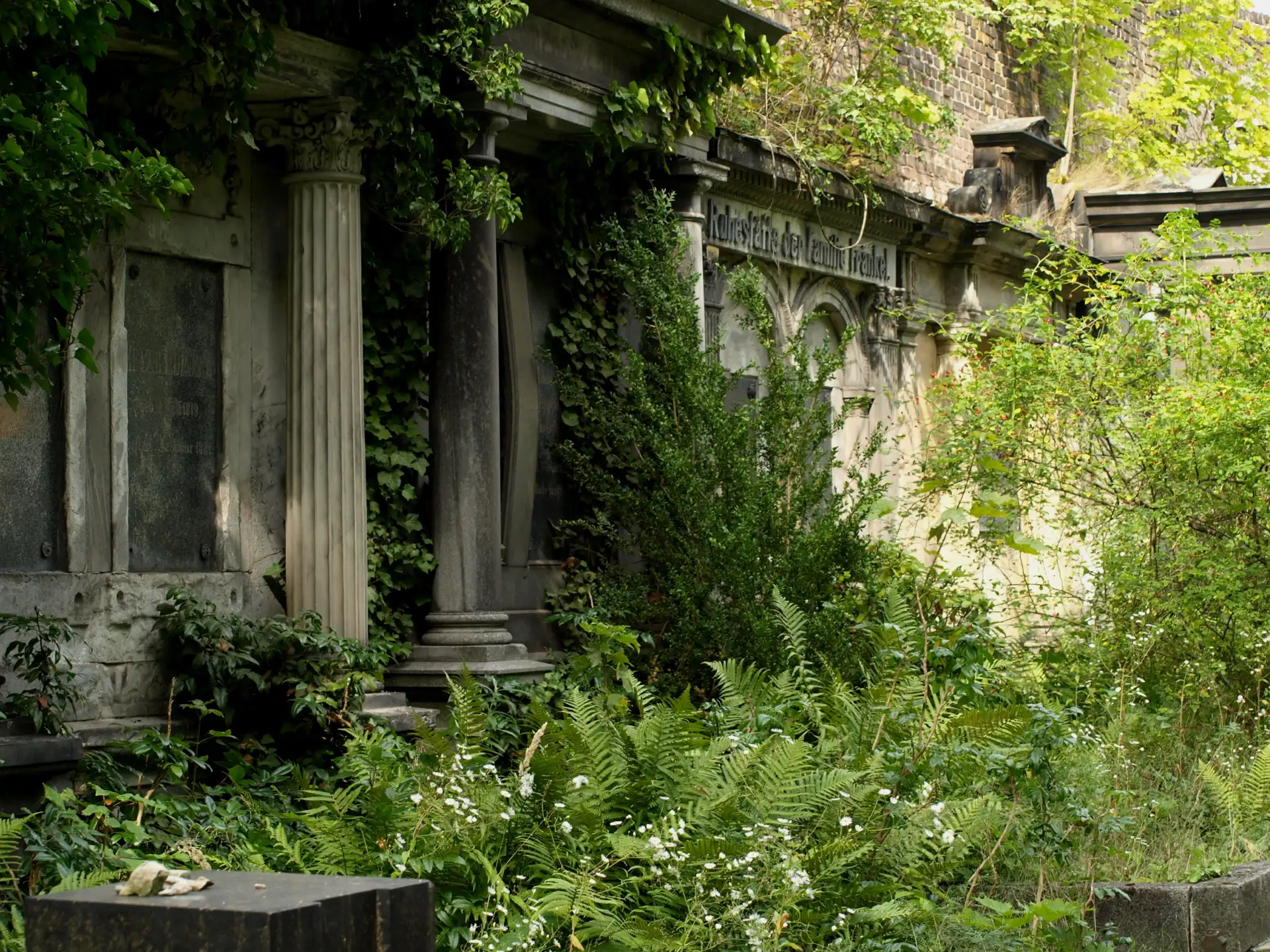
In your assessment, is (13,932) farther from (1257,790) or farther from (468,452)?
(1257,790)

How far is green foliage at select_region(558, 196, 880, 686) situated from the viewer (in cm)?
950

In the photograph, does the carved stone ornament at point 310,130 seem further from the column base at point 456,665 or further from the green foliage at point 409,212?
the column base at point 456,665

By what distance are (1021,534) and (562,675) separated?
4539 millimetres

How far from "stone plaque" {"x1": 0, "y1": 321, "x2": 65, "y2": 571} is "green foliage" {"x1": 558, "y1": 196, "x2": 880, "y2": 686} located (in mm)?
3489

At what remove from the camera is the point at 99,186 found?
Answer: 6.05m

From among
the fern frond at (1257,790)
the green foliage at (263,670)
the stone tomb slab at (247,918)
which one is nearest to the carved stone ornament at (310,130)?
the green foliage at (263,670)

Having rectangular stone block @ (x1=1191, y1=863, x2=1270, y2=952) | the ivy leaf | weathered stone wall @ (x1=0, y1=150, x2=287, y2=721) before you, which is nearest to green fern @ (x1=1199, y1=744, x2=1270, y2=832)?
rectangular stone block @ (x1=1191, y1=863, x2=1270, y2=952)

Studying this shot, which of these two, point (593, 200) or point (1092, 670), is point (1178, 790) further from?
point (593, 200)

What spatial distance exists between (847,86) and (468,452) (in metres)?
6.73

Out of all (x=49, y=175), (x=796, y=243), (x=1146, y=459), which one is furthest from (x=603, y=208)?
(x=49, y=175)

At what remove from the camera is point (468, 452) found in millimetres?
8891

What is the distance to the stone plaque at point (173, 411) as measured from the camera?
7.71 m

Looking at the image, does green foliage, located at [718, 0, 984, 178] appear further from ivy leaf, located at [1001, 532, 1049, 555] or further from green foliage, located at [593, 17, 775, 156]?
ivy leaf, located at [1001, 532, 1049, 555]

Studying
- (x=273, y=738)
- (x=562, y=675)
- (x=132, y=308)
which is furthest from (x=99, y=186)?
(x=562, y=675)
